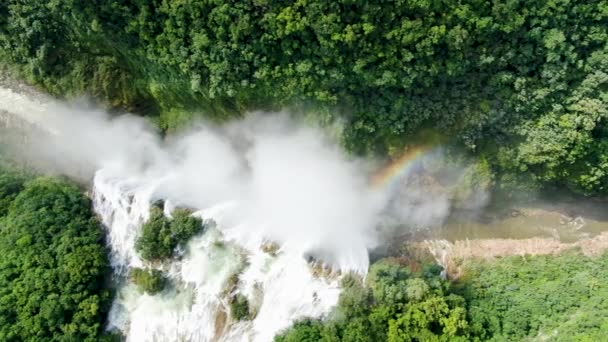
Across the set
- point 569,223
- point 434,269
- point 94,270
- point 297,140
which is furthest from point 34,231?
point 569,223

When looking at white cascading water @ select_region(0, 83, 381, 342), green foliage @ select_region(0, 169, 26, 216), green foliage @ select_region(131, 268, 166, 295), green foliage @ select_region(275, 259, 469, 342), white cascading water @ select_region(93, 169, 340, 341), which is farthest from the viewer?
green foliage @ select_region(0, 169, 26, 216)

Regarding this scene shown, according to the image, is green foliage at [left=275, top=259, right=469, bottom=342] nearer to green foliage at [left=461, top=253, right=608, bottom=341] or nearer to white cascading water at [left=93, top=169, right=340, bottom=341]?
white cascading water at [left=93, top=169, right=340, bottom=341]

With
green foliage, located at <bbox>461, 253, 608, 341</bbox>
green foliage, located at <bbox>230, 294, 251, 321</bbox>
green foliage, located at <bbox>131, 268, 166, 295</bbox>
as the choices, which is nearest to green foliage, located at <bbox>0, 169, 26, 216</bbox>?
green foliage, located at <bbox>131, 268, 166, 295</bbox>

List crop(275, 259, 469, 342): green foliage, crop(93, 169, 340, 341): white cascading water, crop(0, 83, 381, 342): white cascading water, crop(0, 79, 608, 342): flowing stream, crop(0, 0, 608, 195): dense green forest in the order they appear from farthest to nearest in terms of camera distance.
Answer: crop(0, 83, 381, 342): white cascading water
crop(0, 79, 608, 342): flowing stream
crop(93, 169, 340, 341): white cascading water
crop(275, 259, 469, 342): green foliage
crop(0, 0, 608, 195): dense green forest

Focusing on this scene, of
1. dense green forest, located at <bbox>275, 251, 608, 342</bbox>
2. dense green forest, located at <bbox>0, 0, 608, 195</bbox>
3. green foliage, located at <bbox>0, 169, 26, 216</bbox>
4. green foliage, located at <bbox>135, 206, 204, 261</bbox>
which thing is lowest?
green foliage, located at <bbox>0, 169, 26, 216</bbox>

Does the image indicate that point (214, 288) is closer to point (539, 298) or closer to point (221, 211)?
point (221, 211)

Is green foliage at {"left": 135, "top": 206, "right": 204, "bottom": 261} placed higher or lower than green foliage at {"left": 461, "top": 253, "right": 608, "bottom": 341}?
lower

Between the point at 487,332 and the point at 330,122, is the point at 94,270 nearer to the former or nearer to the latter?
the point at 330,122

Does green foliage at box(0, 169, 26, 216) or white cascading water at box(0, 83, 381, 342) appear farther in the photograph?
green foliage at box(0, 169, 26, 216)
